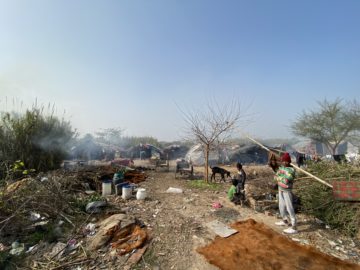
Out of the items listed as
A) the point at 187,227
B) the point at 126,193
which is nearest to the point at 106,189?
the point at 126,193

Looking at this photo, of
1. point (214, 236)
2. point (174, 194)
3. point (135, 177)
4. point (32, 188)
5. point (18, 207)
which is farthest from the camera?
point (135, 177)

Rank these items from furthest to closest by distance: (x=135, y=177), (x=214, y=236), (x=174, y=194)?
(x=135, y=177) < (x=174, y=194) < (x=214, y=236)

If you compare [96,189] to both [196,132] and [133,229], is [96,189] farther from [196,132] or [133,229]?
[196,132]

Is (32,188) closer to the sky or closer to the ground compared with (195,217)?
closer to the sky

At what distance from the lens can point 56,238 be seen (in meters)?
4.38

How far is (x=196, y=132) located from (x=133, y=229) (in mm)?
6488

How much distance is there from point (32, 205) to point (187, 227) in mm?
3363

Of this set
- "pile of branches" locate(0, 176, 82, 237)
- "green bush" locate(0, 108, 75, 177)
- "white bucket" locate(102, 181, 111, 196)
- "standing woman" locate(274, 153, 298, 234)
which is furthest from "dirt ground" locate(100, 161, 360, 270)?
"green bush" locate(0, 108, 75, 177)

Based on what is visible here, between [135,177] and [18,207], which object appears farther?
[135,177]

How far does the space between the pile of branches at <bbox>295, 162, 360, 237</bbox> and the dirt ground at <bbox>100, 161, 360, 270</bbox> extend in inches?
8.8

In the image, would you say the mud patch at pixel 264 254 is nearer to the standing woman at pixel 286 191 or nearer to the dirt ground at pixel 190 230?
the dirt ground at pixel 190 230

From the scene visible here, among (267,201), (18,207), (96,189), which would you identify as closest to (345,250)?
(267,201)

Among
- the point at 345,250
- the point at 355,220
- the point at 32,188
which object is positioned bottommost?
the point at 345,250

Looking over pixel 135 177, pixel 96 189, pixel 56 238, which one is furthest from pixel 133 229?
pixel 135 177
